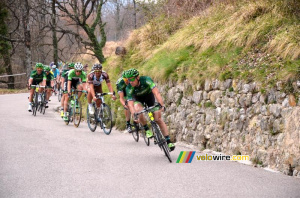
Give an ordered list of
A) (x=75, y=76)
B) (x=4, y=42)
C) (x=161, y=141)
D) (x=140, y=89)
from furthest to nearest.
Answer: (x=4, y=42), (x=75, y=76), (x=140, y=89), (x=161, y=141)

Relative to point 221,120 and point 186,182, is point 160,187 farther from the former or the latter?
point 221,120

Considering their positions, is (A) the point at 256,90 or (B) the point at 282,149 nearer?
(B) the point at 282,149

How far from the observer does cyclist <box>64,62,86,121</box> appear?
13.7 meters

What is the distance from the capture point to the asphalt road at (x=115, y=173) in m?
6.19

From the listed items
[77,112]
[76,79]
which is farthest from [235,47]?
[76,79]

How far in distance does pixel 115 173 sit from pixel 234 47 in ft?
16.8

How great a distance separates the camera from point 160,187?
21.1 ft

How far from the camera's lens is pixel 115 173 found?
7.41 metres

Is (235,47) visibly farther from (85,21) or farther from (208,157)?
(85,21)

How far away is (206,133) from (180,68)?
9.60 ft

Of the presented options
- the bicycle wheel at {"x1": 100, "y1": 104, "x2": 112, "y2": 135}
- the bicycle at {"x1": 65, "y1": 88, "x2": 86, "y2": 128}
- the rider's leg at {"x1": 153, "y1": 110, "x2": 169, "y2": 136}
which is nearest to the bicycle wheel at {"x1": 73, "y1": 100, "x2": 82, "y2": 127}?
the bicycle at {"x1": 65, "y1": 88, "x2": 86, "y2": 128}

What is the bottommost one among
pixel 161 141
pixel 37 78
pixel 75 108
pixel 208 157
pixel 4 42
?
pixel 208 157

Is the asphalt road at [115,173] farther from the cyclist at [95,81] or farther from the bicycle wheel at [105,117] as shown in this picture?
the cyclist at [95,81]

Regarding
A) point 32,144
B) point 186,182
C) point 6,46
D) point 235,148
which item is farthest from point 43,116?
point 6,46
